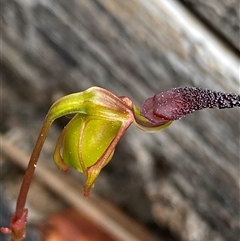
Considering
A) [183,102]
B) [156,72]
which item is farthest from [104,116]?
[156,72]

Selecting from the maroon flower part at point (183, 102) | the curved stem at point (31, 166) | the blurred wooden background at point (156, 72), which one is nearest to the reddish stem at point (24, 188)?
the curved stem at point (31, 166)

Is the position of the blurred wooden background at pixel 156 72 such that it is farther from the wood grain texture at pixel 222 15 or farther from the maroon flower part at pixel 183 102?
the maroon flower part at pixel 183 102

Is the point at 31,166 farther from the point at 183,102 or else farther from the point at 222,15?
the point at 222,15

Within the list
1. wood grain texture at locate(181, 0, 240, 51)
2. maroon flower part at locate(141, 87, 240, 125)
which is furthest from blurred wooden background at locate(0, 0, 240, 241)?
maroon flower part at locate(141, 87, 240, 125)

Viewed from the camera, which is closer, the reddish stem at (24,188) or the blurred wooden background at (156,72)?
the reddish stem at (24,188)

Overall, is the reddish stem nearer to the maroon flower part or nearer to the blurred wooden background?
the maroon flower part

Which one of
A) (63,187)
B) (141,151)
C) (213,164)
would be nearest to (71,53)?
(141,151)
